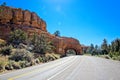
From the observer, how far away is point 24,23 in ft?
287

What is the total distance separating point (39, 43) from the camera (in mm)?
49219

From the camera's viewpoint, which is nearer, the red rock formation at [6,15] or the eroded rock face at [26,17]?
the red rock formation at [6,15]

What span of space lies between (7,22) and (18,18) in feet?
24.0

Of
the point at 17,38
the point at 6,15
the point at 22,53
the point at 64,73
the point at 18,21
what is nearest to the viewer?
the point at 64,73

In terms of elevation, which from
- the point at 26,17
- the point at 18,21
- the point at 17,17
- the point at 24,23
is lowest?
the point at 24,23

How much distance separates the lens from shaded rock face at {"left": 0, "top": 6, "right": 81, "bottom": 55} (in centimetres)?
7772

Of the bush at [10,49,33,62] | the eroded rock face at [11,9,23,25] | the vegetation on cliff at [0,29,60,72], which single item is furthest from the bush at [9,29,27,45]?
the eroded rock face at [11,9,23,25]

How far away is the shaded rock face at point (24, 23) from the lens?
3060 inches

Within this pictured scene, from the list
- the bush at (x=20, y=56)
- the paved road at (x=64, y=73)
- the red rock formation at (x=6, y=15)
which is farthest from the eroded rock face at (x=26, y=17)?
the paved road at (x=64, y=73)

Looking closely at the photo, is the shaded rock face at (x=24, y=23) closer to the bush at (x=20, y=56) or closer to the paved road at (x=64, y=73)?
the bush at (x=20, y=56)

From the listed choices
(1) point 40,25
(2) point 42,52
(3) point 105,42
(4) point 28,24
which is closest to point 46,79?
(2) point 42,52

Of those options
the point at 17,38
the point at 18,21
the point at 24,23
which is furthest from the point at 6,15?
the point at 17,38

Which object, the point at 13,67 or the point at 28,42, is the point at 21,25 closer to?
the point at 28,42

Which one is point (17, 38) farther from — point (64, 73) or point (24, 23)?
point (64, 73)
